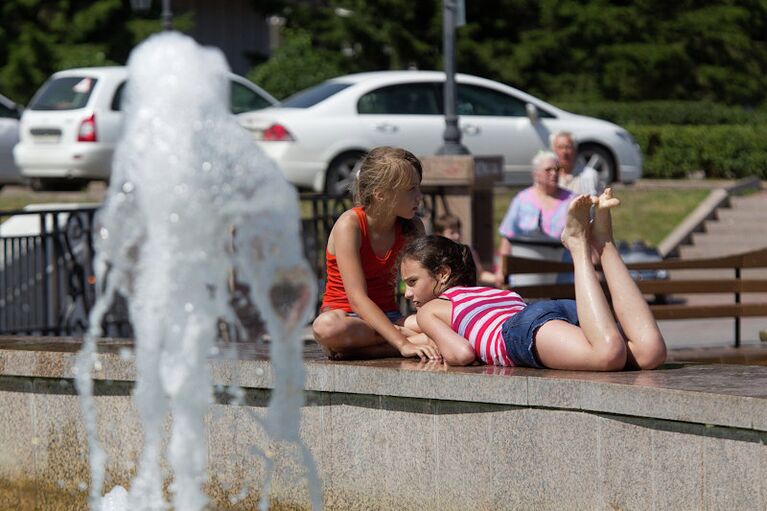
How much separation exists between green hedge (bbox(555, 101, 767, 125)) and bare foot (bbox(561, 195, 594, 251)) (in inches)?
936

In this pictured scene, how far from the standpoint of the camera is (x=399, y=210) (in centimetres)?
598

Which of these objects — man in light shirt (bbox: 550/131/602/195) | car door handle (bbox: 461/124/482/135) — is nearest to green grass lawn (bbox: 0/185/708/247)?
car door handle (bbox: 461/124/482/135)

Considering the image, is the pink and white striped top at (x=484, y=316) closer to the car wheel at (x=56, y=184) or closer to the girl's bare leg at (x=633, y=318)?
the girl's bare leg at (x=633, y=318)

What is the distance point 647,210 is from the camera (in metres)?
18.7

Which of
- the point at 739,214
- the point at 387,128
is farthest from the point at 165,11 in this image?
the point at 739,214

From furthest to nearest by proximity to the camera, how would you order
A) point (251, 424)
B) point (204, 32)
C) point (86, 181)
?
1. point (204, 32)
2. point (86, 181)
3. point (251, 424)

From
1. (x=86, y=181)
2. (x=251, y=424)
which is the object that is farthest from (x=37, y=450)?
(x=86, y=181)

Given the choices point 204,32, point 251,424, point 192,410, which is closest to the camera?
point 192,410

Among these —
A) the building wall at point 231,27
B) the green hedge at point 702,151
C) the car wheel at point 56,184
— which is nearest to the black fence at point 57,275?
the car wheel at point 56,184

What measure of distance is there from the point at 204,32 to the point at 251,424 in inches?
1297

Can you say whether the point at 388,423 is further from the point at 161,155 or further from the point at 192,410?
the point at 161,155

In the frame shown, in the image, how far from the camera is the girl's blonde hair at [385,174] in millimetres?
5895

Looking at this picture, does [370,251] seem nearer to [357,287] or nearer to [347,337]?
[357,287]

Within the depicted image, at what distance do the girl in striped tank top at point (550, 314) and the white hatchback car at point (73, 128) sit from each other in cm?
1276
